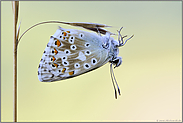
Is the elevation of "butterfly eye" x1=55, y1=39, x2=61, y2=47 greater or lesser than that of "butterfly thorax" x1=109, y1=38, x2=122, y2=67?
greater

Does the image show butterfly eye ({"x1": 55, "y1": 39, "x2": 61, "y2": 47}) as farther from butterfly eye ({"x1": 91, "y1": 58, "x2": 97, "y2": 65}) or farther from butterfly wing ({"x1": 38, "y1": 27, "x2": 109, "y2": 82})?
butterfly eye ({"x1": 91, "y1": 58, "x2": 97, "y2": 65})

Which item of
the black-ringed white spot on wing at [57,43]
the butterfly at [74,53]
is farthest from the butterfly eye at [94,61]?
the black-ringed white spot on wing at [57,43]

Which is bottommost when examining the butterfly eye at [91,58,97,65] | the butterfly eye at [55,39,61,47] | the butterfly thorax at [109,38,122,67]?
the butterfly eye at [91,58,97,65]

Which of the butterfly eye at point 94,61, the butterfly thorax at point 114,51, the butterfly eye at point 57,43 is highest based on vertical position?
the butterfly eye at point 57,43

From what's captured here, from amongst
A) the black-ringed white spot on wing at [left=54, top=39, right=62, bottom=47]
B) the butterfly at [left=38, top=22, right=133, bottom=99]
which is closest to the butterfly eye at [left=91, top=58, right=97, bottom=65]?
the butterfly at [left=38, top=22, right=133, bottom=99]

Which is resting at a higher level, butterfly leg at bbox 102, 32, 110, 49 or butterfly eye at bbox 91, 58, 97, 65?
butterfly leg at bbox 102, 32, 110, 49

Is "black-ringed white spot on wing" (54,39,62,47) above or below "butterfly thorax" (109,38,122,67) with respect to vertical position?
above

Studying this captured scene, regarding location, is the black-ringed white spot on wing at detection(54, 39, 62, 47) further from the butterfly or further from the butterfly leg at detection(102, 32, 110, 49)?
the butterfly leg at detection(102, 32, 110, 49)

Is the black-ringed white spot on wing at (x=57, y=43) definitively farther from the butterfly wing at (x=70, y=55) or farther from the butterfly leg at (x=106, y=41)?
the butterfly leg at (x=106, y=41)

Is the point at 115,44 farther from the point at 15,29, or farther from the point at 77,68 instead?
the point at 15,29
